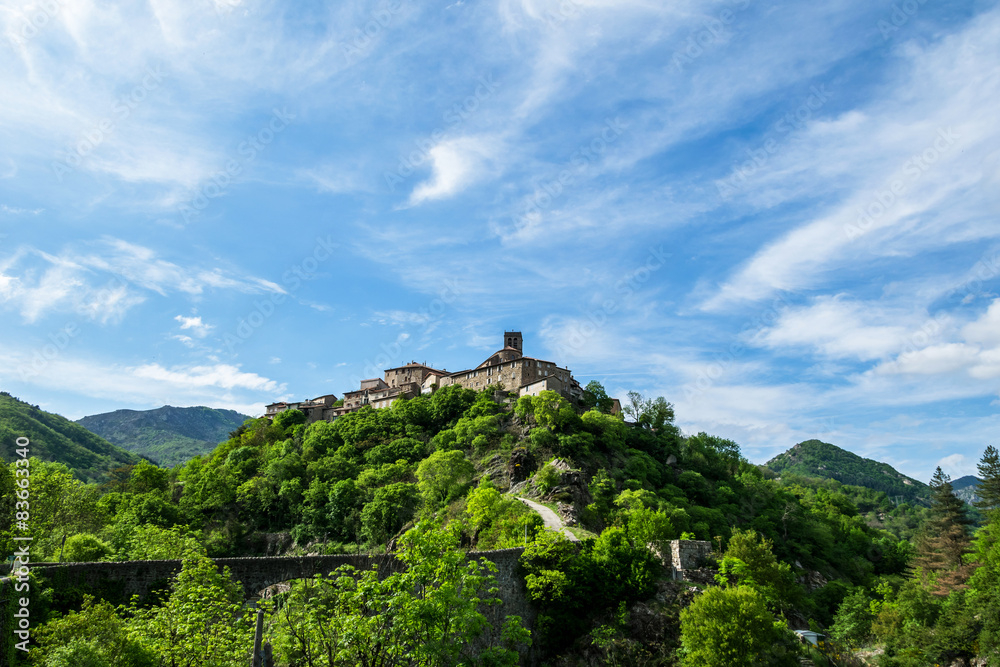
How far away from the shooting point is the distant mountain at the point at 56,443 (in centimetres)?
15238

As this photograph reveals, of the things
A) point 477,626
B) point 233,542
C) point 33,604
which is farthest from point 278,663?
point 233,542

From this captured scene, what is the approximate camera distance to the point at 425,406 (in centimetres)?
9381

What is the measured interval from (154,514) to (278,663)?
6110 centimetres

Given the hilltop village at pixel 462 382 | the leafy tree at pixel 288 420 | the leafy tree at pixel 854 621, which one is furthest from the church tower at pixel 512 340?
the leafy tree at pixel 854 621

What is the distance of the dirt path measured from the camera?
154 ft

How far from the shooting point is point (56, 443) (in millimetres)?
168375

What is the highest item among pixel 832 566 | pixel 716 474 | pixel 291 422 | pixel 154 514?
pixel 291 422

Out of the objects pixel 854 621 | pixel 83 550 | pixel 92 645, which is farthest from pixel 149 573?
pixel 854 621

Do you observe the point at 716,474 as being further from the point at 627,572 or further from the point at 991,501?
the point at 627,572

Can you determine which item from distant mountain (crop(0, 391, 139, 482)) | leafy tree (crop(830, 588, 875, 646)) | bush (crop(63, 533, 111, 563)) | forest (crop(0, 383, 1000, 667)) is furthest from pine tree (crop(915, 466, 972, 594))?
distant mountain (crop(0, 391, 139, 482))

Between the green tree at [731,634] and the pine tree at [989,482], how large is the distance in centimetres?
4223

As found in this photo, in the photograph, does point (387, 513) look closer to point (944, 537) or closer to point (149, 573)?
point (149, 573)

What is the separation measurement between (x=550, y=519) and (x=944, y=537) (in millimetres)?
44653

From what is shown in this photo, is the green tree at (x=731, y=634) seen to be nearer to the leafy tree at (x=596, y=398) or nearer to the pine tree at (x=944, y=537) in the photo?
the pine tree at (x=944, y=537)
